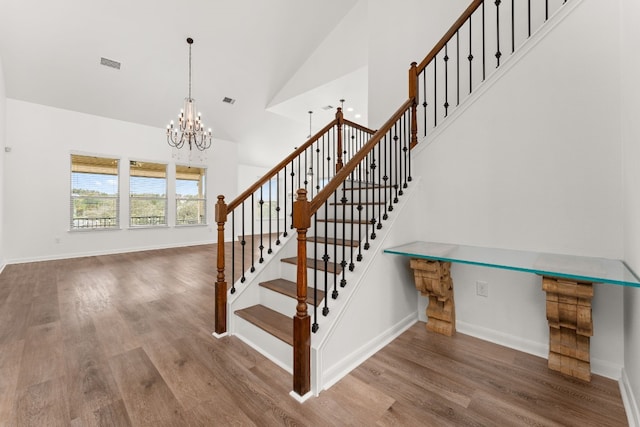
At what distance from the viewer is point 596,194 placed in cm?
192

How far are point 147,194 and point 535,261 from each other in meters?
7.81

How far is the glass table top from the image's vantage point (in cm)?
151

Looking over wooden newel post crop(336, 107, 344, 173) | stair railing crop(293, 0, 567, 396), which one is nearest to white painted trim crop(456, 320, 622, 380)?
stair railing crop(293, 0, 567, 396)

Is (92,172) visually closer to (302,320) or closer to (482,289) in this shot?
(302,320)

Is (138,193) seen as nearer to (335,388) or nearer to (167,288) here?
(167,288)

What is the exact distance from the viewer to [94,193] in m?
6.34

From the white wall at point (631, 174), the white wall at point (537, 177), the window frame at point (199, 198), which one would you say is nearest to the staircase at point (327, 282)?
the white wall at point (537, 177)

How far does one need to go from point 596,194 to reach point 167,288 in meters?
4.52

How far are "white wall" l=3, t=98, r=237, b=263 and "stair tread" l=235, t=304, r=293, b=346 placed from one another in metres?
5.74

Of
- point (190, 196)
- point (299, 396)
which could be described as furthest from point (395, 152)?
point (190, 196)

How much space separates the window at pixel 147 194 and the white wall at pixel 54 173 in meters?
0.19

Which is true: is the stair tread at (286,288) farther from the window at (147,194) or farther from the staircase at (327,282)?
the window at (147,194)

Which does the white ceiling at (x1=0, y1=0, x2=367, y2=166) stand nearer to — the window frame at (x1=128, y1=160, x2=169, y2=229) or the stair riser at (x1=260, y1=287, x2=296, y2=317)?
the window frame at (x1=128, y1=160, x2=169, y2=229)

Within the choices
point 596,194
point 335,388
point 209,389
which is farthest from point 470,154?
point 209,389
